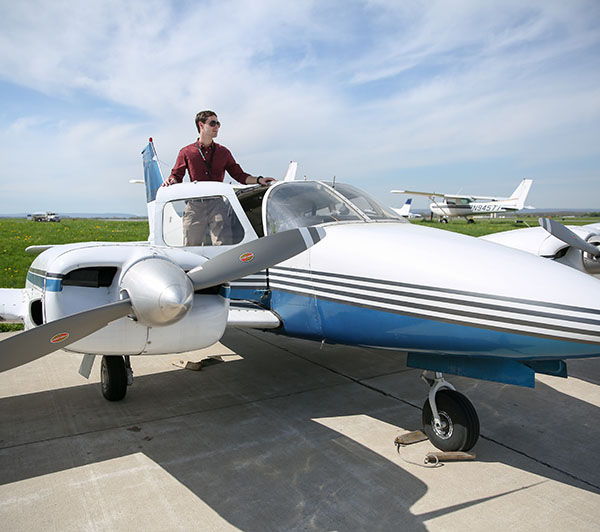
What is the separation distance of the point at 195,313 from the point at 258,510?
142 centimetres

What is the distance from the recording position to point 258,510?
3018 millimetres

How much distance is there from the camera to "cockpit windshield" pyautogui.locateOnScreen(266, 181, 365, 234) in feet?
15.1

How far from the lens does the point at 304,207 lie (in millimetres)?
4742

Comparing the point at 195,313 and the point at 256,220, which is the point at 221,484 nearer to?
the point at 195,313

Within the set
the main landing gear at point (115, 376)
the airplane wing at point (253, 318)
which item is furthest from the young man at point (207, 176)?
the main landing gear at point (115, 376)

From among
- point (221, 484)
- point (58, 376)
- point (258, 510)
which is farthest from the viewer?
point (58, 376)

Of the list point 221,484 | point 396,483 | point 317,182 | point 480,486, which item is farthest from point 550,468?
point 317,182

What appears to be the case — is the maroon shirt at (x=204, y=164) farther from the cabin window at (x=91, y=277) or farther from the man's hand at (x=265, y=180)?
the cabin window at (x=91, y=277)

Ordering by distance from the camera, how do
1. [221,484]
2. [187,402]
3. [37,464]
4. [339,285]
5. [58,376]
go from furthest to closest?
[58,376] → [187,402] → [339,285] → [37,464] → [221,484]

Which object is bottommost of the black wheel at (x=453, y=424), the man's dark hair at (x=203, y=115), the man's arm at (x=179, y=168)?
the black wheel at (x=453, y=424)

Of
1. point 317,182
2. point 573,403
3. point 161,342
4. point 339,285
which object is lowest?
point 573,403

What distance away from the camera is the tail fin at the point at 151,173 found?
8617 mm

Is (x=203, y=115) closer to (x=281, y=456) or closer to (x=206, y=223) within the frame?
(x=206, y=223)

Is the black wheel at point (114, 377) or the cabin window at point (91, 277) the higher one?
the cabin window at point (91, 277)
